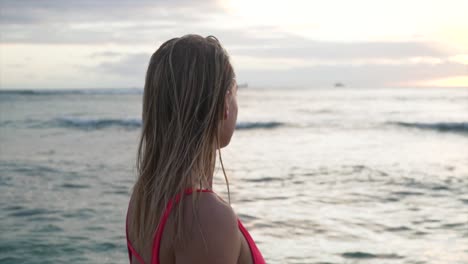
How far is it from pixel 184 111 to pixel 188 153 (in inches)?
4.5

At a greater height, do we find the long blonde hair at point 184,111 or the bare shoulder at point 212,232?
the long blonde hair at point 184,111

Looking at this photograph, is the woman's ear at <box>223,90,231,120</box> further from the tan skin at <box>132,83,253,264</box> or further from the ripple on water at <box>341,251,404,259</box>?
the ripple on water at <box>341,251,404,259</box>

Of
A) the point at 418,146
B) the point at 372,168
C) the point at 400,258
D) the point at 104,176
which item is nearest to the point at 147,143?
the point at 400,258

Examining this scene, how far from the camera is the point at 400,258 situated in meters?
6.08

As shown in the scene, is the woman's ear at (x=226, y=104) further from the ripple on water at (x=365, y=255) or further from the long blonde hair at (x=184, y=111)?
the ripple on water at (x=365, y=255)

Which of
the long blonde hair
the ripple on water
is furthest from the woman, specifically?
the ripple on water

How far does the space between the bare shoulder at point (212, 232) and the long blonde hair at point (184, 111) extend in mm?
58

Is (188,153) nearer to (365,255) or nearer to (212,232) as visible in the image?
(212,232)

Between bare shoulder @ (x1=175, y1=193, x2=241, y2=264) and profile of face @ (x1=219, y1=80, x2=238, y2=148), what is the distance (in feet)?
0.77

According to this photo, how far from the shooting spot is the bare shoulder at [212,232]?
4.56 ft

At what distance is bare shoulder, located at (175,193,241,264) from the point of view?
54.7 inches

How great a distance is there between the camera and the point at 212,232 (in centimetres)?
139

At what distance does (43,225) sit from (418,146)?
42.7 feet

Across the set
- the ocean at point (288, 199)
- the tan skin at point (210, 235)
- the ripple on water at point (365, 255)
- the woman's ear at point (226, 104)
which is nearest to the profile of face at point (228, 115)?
the woman's ear at point (226, 104)
